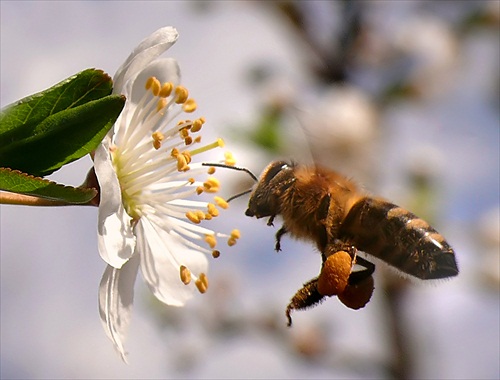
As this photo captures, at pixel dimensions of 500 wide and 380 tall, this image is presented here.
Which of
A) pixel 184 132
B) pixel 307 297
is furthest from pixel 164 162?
pixel 307 297

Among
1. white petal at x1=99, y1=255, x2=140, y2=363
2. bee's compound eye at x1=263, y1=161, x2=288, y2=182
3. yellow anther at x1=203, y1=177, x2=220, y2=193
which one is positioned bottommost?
white petal at x1=99, y1=255, x2=140, y2=363

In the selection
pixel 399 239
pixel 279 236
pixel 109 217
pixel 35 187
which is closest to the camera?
pixel 35 187

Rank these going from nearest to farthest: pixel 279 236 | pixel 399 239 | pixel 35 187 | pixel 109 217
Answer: pixel 35 187 → pixel 109 217 → pixel 399 239 → pixel 279 236

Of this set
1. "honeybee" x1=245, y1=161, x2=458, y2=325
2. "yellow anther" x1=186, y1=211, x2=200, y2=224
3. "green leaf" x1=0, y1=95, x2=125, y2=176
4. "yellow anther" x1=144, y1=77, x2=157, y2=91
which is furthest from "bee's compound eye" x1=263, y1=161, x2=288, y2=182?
"green leaf" x1=0, y1=95, x2=125, y2=176

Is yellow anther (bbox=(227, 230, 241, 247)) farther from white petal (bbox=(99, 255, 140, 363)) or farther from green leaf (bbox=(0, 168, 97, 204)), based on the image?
green leaf (bbox=(0, 168, 97, 204))

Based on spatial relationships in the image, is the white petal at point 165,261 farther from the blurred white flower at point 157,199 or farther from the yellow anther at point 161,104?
the yellow anther at point 161,104

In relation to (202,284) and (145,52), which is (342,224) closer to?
(202,284)

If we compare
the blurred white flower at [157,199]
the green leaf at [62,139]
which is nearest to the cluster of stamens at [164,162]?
the blurred white flower at [157,199]
